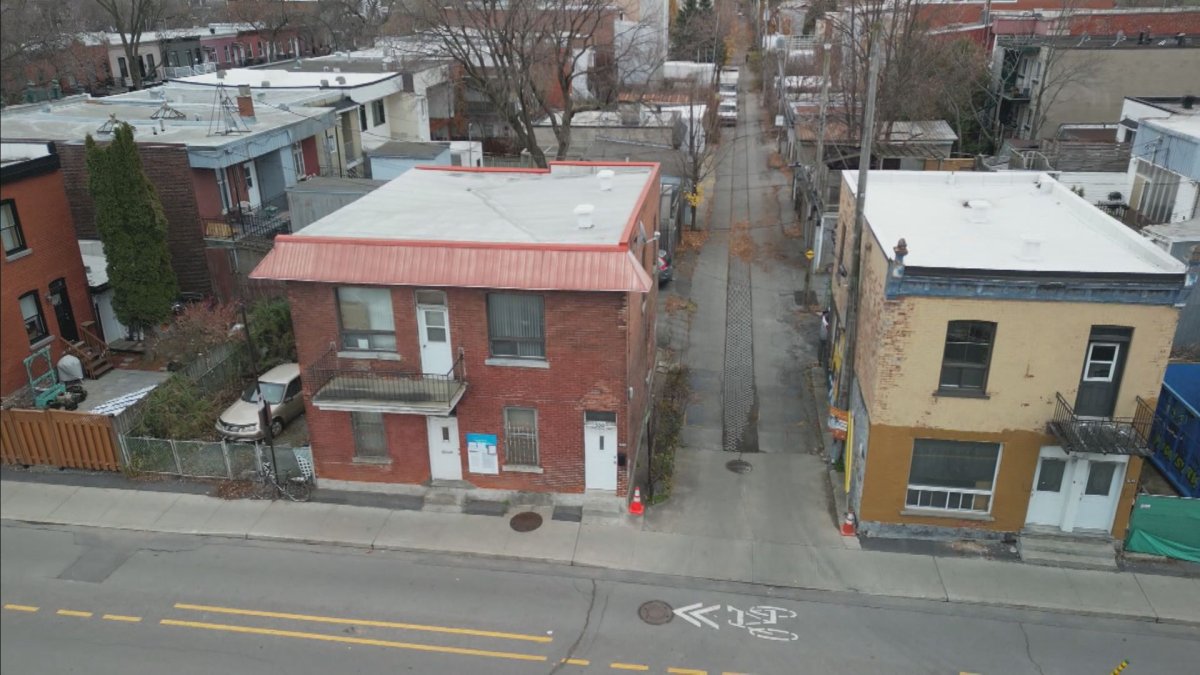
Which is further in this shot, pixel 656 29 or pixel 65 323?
pixel 656 29

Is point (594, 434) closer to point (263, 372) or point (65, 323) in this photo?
point (263, 372)

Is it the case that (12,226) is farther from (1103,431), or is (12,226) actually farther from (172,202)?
(1103,431)

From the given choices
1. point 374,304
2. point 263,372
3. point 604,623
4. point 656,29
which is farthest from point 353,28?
point 604,623

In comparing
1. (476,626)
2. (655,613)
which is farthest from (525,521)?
(655,613)

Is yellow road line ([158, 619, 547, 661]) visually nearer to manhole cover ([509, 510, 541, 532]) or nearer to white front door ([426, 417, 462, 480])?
manhole cover ([509, 510, 541, 532])

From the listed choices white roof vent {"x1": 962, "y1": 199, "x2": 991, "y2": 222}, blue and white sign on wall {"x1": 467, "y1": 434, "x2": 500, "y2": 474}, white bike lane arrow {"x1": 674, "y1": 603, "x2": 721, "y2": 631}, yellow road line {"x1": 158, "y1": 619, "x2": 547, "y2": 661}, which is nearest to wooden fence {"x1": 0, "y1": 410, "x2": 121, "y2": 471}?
yellow road line {"x1": 158, "y1": 619, "x2": 547, "y2": 661}

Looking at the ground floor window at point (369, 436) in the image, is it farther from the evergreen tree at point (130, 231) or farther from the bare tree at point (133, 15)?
the bare tree at point (133, 15)
